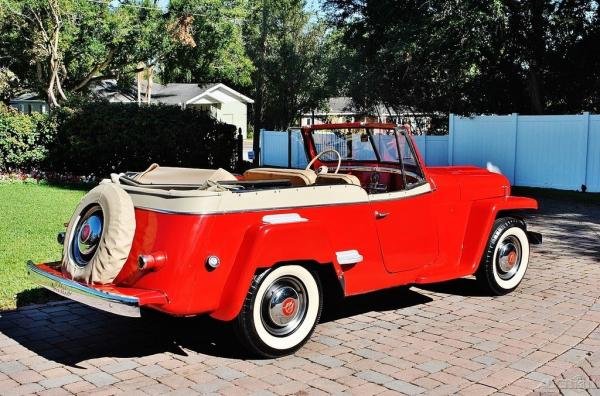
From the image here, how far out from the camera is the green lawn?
6262 mm

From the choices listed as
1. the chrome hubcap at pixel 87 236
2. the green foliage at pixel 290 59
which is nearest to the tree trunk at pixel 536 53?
the chrome hubcap at pixel 87 236

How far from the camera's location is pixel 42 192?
44.7 ft

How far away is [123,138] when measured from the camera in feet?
56.2

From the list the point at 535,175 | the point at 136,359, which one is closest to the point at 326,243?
the point at 136,359

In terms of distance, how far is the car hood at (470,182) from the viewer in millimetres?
6013

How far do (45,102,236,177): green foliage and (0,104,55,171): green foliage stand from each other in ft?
0.80

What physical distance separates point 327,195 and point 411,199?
3.14 ft

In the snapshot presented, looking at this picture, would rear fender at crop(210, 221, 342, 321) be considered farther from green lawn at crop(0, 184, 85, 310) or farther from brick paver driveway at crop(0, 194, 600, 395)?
green lawn at crop(0, 184, 85, 310)

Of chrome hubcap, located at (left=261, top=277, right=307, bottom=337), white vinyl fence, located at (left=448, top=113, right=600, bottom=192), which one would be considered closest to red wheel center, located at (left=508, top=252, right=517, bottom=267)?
chrome hubcap, located at (left=261, top=277, right=307, bottom=337)

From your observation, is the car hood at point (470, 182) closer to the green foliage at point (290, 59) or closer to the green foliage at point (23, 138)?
the green foliage at point (23, 138)

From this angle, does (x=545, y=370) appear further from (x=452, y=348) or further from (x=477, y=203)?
(x=477, y=203)

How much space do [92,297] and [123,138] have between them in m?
13.4

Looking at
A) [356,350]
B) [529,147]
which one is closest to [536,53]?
[529,147]

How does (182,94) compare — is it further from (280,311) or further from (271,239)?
(271,239)
